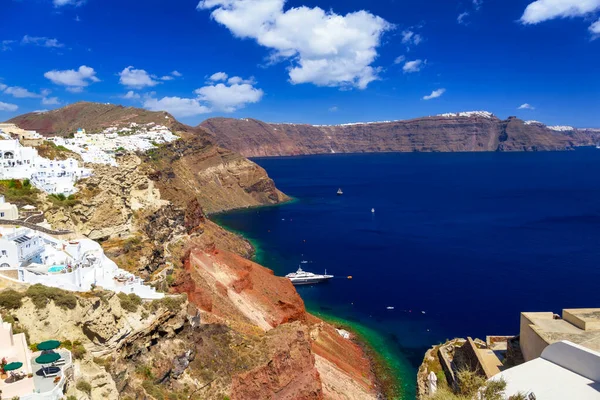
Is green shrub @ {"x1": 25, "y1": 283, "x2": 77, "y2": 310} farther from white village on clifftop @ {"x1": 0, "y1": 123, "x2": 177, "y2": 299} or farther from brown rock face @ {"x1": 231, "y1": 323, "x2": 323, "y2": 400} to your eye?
brown rock face @ {"x1": 231, "y1": 323, "x2": 323, "y2": 400}

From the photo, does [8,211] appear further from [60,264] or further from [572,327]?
[572,327]

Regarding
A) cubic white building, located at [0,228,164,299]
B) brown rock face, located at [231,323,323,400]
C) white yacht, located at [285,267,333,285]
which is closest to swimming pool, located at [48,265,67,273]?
cubic white building, located at [0,228,164,299]

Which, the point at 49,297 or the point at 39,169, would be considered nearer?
the point at 49,297

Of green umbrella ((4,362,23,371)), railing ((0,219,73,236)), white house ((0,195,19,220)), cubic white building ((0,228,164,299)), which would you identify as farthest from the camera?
white house ((0,195,19,220))

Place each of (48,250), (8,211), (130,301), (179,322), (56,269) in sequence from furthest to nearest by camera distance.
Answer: (8,211)
(179,322)
(48,250)
(130,301)
(56,269)

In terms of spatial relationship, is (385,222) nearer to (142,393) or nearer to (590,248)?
(590,248)

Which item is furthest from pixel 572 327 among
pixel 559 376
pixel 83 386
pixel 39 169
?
pixel 39 169
